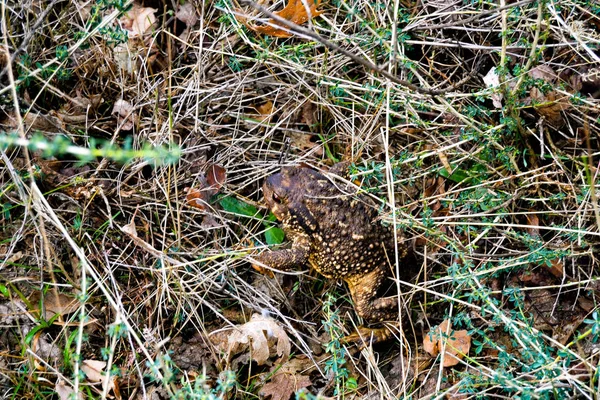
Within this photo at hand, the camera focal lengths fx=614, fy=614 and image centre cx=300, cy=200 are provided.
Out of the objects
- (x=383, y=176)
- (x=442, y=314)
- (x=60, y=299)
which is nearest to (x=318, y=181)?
(x=383, y=176)

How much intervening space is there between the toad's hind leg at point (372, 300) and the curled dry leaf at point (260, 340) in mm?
582

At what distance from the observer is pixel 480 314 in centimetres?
412

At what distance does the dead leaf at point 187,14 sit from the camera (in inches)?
194

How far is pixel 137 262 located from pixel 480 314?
2.41m

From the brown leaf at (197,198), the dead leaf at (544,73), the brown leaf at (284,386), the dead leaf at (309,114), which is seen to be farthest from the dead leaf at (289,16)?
the brown leaf at (284,386)

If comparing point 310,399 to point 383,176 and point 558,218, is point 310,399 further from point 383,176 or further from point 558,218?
point 558,218

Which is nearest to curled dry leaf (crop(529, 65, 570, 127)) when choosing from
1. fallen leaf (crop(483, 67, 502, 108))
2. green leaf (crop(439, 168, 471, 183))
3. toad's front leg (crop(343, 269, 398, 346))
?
fallen leaf (crop(483, 67, 502, 108))

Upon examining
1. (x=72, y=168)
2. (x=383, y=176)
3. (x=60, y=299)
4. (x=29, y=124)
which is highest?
(x=29, y=124)

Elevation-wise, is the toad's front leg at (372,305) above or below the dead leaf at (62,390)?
below

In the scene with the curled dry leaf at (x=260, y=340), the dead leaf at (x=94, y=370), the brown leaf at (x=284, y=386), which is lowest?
the brown leaf at (x=284, y=386)

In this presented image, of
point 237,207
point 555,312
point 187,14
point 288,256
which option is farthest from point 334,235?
point 187,14

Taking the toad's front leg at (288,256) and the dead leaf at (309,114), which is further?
the dead leaf at (309,114)

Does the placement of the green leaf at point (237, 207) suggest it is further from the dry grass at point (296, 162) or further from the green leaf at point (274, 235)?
the green leaf at point (274, 235)

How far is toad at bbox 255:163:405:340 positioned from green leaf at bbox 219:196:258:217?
11.7 inches
